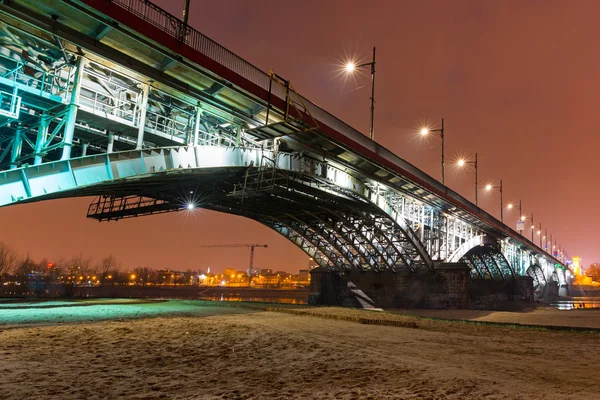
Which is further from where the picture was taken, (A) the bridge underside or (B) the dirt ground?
(A) the bridge underside

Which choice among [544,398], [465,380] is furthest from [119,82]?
[544,398]

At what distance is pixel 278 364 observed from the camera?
941 centimetres

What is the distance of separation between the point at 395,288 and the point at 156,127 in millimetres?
32669

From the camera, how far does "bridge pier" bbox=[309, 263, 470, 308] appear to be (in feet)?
130

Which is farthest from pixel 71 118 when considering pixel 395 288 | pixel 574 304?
pixel 574 304

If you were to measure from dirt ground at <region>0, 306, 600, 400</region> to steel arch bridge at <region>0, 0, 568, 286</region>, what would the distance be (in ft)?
15.9

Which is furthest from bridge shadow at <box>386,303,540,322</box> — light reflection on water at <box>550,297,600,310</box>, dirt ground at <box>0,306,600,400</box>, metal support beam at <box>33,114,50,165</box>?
metal support beam at <box>33,114,50,165</box>

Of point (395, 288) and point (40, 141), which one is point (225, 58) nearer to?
point (40, 141)

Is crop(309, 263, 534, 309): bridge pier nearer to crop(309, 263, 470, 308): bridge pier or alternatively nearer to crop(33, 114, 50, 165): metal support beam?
crop(309, 263, 470, 308): bridge pier

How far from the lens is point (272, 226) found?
41594 millimetres

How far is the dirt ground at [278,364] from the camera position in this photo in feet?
22.7

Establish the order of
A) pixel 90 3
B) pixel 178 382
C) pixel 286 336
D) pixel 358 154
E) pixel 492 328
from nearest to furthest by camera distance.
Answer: pixel 178 382 → pixel 90 3 → pixel 286 336 → pixel 492 328 → pixel 358 154

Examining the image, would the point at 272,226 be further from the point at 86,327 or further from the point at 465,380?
the point at 465,380

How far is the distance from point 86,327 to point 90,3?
10.4m
